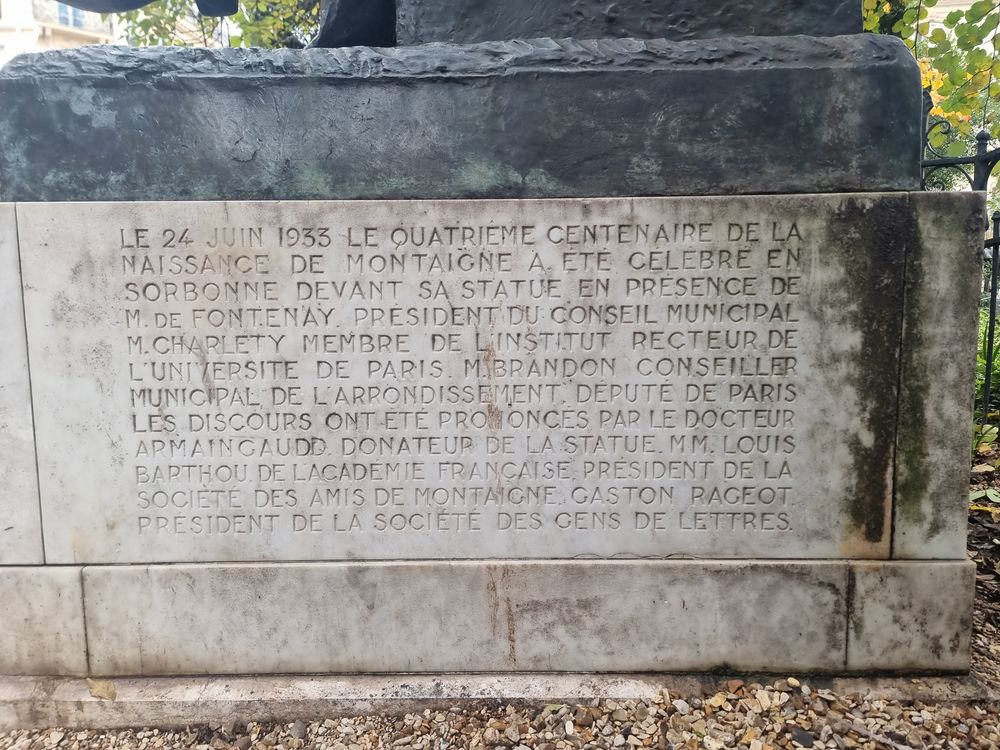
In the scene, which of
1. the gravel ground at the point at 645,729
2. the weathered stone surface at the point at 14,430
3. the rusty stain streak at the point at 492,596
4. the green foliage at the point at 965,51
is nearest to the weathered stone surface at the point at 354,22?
the weathered stone surface at the point at 14,430

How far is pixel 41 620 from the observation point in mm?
2605

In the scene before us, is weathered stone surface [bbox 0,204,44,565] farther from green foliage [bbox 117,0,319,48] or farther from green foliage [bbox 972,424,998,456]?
green foliage [bbox 117,0,319,48]

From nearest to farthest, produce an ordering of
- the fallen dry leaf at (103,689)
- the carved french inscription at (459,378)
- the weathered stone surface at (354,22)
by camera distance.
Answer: the carved french inscription at (459,378), the fallen dry leaf at (103,689), the weathered stone surface at (354,22)

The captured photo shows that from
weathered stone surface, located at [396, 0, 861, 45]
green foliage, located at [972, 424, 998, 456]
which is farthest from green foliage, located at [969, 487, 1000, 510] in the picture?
weathered stone surface, located at [396, 0, 861, 45]

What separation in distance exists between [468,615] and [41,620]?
1.70m

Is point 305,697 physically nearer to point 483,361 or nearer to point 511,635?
point 511,635

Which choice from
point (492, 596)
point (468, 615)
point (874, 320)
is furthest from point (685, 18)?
point (468, 615)

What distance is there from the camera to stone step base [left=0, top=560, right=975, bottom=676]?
102 inches

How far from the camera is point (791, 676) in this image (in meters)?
2.63

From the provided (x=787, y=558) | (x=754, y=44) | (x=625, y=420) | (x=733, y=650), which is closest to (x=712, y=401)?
(x=625, y=420)

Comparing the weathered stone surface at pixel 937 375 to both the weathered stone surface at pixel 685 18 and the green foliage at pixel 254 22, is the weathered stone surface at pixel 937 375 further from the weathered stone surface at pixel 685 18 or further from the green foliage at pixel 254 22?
the green foliage at pixel 254 22

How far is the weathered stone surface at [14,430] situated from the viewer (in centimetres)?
245

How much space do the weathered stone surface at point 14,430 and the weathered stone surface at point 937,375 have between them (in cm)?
333

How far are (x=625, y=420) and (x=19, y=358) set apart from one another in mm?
2331
